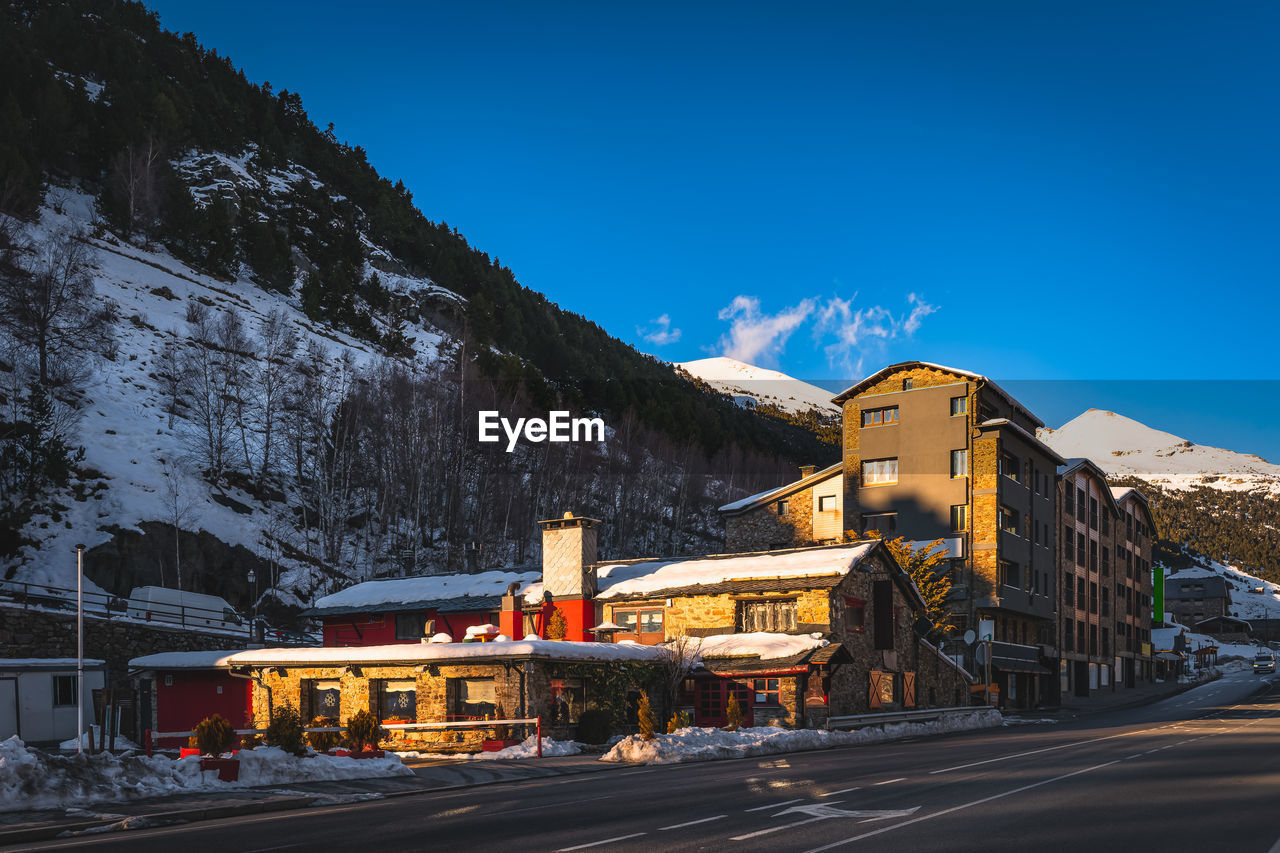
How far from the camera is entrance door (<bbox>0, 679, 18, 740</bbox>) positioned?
3628 centimetres

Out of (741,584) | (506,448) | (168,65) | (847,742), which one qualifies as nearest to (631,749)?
(847,742)

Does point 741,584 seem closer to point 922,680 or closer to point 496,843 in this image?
point 922,680

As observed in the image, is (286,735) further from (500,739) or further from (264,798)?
(500,739)

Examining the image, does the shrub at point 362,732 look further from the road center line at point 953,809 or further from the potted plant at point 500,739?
the road center line at point 953,809

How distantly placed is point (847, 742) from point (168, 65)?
147040mm

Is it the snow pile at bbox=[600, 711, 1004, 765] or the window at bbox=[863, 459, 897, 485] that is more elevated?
the window at bbox=[863, 459, 897, 485]

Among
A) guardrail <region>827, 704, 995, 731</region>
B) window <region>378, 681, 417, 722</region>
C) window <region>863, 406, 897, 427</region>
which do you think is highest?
window <region>863, 406, 897, 427</region>

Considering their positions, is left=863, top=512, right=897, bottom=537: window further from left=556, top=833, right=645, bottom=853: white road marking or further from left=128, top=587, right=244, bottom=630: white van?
left=556, top=833, right=645, bottom=853: white road marking

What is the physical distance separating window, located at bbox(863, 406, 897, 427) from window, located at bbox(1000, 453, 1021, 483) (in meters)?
7.00

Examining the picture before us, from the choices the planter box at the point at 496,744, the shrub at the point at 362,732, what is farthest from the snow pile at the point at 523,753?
the shrub at the point at 362,732

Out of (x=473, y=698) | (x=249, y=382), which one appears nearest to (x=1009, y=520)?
(x=473, y=698)

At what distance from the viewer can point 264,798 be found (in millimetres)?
20359

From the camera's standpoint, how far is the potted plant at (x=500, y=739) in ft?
105

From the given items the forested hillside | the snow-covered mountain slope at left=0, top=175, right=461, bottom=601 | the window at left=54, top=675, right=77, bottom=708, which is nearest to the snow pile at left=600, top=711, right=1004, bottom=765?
the window at left=54, top=675, right=77, bottom=708
